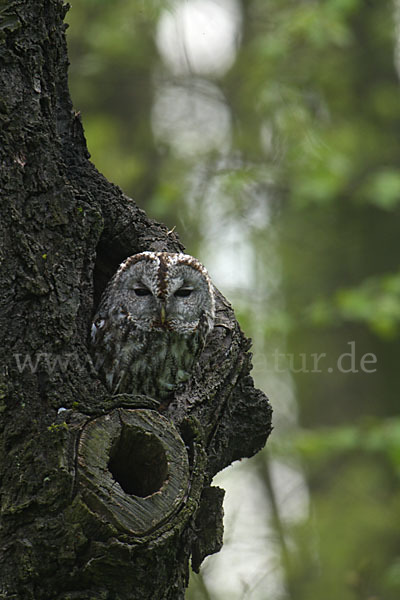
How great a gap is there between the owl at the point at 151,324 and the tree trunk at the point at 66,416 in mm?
440

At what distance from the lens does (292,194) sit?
7.66 meters

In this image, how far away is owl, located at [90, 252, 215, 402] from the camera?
11.2 feet

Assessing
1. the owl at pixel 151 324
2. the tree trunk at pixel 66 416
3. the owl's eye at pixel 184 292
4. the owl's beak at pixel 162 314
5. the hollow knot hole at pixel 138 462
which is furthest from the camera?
the owl's eye at pixel 184 292

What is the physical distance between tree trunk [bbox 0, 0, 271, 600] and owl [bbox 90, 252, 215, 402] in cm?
44

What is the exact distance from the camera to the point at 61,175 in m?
2.63

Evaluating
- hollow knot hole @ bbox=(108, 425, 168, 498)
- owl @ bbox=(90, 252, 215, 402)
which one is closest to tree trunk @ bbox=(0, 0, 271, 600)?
hollow knot hole @ bbox=(108, 425, 168, 498)

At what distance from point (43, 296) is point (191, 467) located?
0.78 metres

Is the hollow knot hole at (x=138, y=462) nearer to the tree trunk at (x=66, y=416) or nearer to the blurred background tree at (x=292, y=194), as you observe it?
the tree trunk at (x=66, y=416)

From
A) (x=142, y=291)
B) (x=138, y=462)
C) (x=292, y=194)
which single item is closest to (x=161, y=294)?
(x=142, y=291)

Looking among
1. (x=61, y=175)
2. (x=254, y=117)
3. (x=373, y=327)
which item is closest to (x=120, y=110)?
(x=254, y=117)

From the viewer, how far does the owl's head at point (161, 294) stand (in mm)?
3506

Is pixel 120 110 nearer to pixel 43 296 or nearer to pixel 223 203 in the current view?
pixel 223 203

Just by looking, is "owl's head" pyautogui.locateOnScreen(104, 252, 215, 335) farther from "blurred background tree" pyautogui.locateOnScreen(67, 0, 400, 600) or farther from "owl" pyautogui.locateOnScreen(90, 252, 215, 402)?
"blurred background tree" pyautogui.locateOnScreen(67, 0, 400, 600)

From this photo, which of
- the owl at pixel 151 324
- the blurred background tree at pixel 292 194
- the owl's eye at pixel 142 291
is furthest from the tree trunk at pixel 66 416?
the blurred background tree at pixel 292 194
